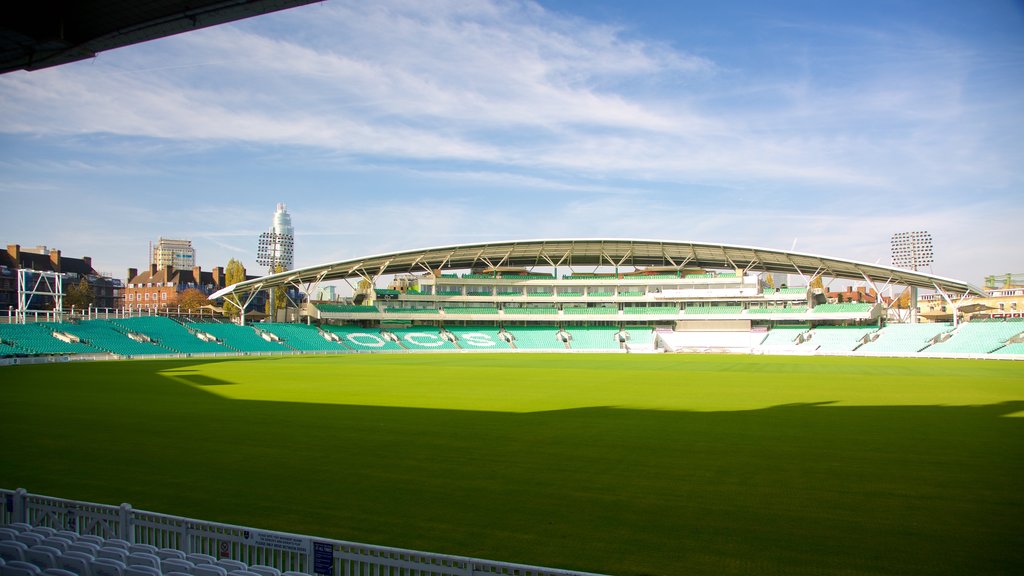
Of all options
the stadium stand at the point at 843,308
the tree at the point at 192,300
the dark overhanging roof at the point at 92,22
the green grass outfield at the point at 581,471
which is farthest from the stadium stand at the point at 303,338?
the dark overhanging roof at the point at 92,22

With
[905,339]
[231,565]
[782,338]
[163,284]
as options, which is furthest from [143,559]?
[163,284]

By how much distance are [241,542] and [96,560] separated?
60.9 inches

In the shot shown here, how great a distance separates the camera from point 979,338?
5822 centimetres

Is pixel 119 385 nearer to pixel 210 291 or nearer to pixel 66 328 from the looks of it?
pixel 66 328

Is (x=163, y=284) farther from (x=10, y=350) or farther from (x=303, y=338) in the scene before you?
(x=10, y=350)

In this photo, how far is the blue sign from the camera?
6234mm

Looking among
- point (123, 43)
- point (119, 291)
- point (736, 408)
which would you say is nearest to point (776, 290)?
point (736, 408)

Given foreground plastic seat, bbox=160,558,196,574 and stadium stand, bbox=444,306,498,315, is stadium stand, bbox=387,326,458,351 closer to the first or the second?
stadium stand, bbox=444,306,498,315

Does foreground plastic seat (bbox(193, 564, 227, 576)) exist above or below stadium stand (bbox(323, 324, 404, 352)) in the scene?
above

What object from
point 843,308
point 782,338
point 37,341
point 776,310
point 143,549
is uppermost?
point 843,308

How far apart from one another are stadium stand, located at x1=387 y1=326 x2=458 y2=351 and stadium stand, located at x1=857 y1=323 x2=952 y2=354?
141 feet

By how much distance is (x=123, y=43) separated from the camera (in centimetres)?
810

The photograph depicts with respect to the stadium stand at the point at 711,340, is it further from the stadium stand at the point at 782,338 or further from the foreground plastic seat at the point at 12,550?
the foreground plastic seat at the point at 12,550

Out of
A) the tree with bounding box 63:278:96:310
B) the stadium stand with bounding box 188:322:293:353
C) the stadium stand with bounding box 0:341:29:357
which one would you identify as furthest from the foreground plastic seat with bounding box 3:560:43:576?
the tree with bounding box 63:278:96:310
